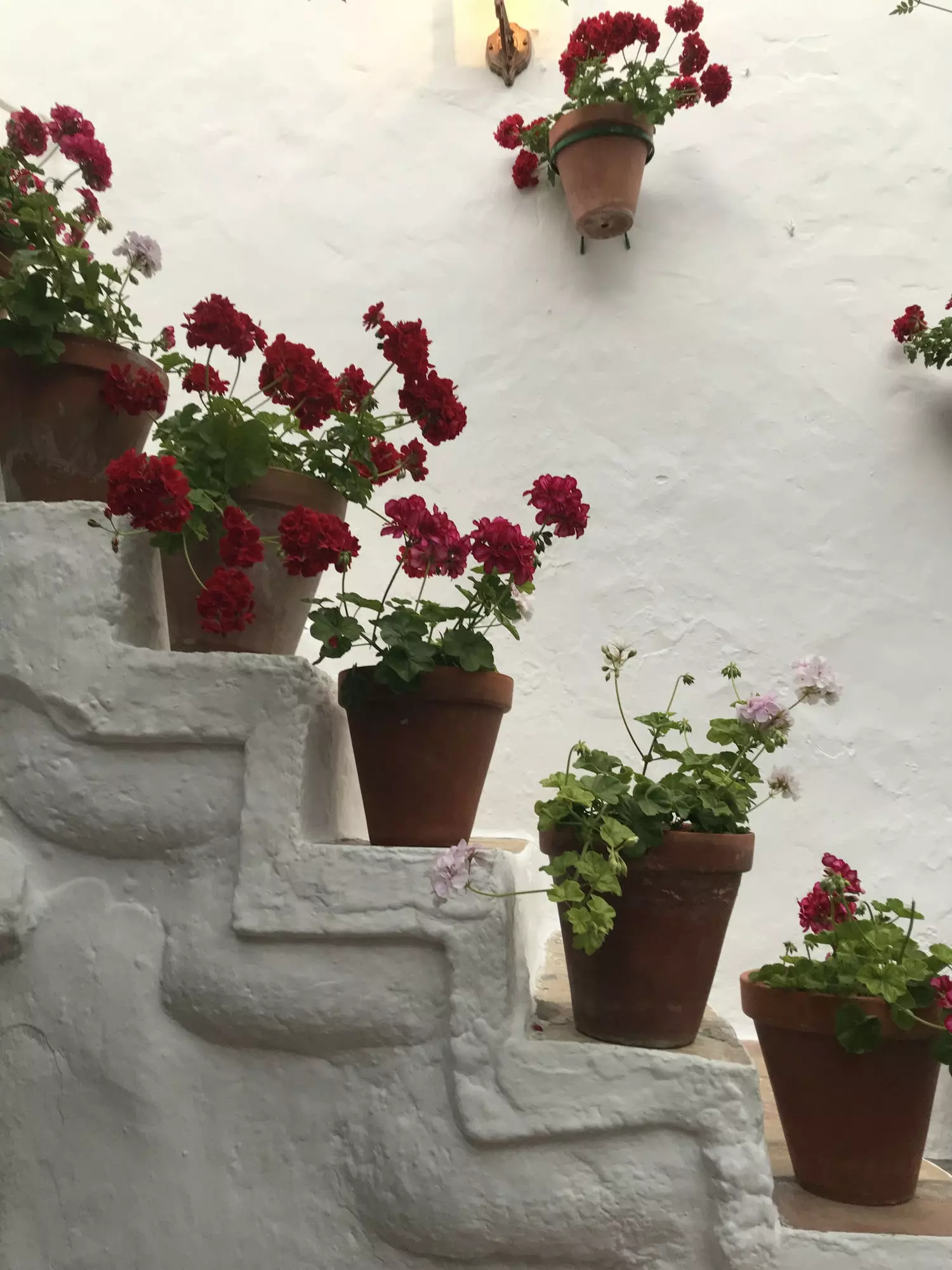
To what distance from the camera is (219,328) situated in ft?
4.53

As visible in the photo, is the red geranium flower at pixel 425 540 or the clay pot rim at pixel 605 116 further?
the clay pot rim at pixel 605 116

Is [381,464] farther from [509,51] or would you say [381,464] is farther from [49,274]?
[509,51]

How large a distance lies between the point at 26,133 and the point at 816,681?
162 centimetres

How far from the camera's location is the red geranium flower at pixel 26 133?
1567 millimetres

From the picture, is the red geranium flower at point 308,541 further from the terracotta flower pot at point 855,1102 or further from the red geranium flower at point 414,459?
the terracotta flower pot at point 855,1102

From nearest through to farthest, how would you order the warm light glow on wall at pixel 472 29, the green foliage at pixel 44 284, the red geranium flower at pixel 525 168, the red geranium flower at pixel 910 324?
1. the green foliage at pixel 44 284
2. the red geranium flower at pixel 910 324
3. the red geranium flower at pixel 525 168
4. the warm light glow on wall at pixel 472 29

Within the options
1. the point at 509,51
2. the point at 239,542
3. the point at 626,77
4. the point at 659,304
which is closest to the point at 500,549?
the point at 239,542

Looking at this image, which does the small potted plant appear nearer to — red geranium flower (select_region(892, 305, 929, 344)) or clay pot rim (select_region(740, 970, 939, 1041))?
clay pot rim (select_region(740, 970, 939, 1041))

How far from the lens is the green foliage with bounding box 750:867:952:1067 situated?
3.81 feet

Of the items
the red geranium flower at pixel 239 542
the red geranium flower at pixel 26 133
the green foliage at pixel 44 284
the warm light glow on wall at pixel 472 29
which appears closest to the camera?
the red geranium flower at pixel 239 542

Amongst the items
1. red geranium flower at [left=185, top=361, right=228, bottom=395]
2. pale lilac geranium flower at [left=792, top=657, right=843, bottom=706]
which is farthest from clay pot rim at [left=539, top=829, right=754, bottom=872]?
red geranium flower at [left=185, top=361, right=228, bottom=395]

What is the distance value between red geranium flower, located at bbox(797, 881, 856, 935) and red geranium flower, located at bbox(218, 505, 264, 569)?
0.98 m

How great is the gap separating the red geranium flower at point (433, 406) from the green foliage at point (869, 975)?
2.81 feet

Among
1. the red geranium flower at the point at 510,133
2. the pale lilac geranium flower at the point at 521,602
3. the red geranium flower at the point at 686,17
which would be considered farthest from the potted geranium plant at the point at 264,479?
the red geranium flower at the point at 686,17
